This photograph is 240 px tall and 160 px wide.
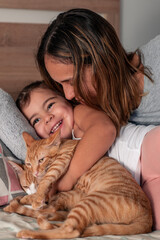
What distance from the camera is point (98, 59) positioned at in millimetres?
1549

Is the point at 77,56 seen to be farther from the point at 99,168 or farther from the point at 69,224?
the point at 69,224

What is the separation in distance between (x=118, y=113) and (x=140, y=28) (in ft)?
4.94

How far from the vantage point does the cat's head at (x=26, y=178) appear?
1.49m

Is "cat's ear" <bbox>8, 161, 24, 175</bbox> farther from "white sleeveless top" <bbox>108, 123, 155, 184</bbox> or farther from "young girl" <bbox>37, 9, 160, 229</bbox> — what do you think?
"white sleeveless top" <bbox>108, 123, 155, 184</bbox>

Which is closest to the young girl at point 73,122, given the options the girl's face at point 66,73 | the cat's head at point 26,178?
the girl's face at point 66,73

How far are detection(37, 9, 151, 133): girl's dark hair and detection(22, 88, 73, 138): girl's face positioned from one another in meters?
0.18

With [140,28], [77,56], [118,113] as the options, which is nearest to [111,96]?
[118,113]

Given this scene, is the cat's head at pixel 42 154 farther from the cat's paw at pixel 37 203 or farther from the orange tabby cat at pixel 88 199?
the cat's paw at pixel 37 203

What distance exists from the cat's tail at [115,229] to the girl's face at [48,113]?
72cm

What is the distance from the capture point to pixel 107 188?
1.28 m

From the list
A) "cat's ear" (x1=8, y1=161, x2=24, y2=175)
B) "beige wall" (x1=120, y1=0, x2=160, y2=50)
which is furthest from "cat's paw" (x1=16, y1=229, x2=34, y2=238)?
"beige wall" (x1=120, y1=0, x2=160, y2=50)

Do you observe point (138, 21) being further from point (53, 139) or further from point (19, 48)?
point (53, 139)

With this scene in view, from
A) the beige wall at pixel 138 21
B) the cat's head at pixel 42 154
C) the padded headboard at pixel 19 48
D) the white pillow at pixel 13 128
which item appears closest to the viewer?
the cat's head at pixel 42 154

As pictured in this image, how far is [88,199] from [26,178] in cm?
44
